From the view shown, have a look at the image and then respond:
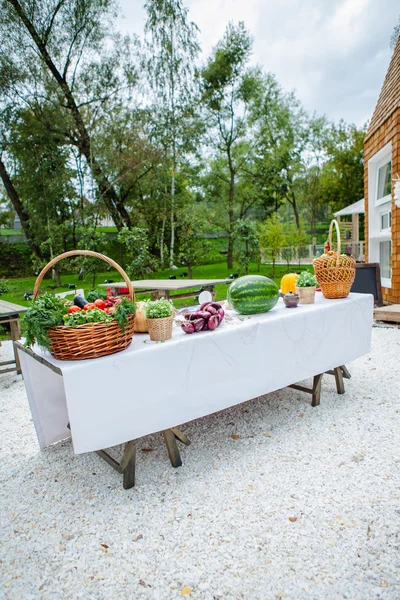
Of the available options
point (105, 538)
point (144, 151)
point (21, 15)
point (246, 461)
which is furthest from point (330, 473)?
point (21, 15)

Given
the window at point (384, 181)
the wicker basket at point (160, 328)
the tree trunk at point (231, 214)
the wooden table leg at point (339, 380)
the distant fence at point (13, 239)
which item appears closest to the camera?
the wicker basket at point (160, 328)

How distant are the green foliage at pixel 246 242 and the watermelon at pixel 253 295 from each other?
35.4ft

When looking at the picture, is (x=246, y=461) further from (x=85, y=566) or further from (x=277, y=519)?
(x=85, y=566)

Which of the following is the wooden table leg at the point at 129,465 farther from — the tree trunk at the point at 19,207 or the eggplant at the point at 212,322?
the tree trunk at the point at 19,207

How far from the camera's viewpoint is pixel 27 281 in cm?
1556

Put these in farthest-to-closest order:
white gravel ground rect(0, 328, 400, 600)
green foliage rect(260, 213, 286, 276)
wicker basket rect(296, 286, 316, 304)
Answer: green foliage rect(260, 213, 286, 276)
wicker basket rect(296, 286, 316, 304)
white gravel ground rect(0, 328, 400, 600)

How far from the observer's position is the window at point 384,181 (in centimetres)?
782

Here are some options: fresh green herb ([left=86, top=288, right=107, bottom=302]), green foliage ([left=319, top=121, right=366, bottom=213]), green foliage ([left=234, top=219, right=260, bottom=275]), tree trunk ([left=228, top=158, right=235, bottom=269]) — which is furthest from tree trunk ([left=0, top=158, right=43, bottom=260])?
green foliage ([left=319, top=121, right=366, bottom=213])

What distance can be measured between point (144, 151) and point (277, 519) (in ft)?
44.4

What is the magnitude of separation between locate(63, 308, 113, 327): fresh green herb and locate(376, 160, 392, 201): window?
7.45 meters

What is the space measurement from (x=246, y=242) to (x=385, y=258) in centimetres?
586

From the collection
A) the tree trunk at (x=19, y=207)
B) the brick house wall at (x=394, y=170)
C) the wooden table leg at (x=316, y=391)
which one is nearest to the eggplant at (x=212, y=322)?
the wooden table leg at (x=316, y=391)

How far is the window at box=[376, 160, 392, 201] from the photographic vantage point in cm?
782

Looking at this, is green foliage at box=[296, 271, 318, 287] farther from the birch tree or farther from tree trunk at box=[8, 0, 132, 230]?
the birch tree
